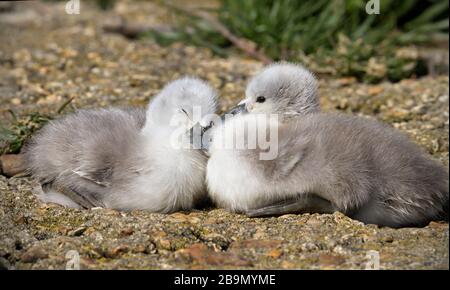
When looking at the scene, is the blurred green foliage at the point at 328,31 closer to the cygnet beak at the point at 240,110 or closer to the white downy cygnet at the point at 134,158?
the cygnet beak at the point at 240,110

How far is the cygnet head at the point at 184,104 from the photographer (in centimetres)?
375

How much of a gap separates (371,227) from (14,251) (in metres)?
1.47

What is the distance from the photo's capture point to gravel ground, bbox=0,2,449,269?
3.19 m

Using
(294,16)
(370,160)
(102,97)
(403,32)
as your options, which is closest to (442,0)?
(403,32)

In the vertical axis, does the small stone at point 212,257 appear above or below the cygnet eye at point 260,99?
below

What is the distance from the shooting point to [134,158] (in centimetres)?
369

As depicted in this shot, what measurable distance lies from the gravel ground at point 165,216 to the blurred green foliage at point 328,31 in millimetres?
165

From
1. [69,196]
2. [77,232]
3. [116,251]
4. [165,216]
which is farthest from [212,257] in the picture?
[69,196]

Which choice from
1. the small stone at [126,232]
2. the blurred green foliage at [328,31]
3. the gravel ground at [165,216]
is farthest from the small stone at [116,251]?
the blurred green foliage at [328,31]

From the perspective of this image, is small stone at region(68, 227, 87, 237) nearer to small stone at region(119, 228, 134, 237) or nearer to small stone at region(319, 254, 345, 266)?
small stone at region(119, 228, 134, 237)

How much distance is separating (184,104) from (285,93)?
1.60 ft

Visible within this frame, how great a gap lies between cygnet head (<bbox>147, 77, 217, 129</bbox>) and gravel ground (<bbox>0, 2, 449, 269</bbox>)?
0.44m

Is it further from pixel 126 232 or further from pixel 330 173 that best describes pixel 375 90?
pixel 126 232

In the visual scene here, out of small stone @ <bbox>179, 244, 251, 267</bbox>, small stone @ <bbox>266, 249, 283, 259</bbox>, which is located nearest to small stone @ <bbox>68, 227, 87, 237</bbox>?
small stone @ <bbox>179, 244, 251, 267</bbox>
